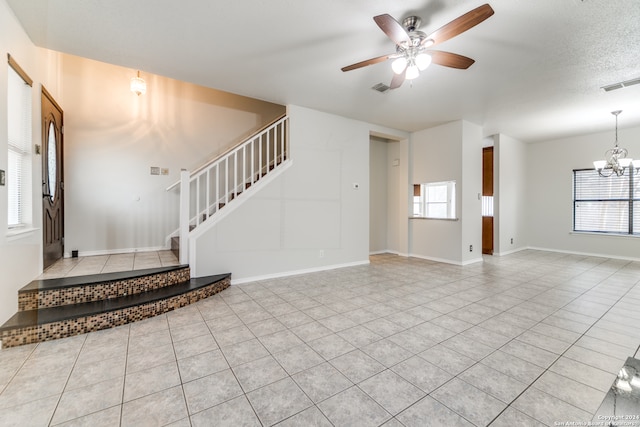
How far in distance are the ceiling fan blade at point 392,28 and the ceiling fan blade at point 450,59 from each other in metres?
0.35

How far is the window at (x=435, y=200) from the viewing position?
5.68 m

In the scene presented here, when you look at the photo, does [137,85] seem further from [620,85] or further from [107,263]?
[620,85]

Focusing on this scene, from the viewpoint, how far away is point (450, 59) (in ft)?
8.09

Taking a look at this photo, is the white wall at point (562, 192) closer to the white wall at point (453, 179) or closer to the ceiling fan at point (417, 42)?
the white wall at point (453, 179)

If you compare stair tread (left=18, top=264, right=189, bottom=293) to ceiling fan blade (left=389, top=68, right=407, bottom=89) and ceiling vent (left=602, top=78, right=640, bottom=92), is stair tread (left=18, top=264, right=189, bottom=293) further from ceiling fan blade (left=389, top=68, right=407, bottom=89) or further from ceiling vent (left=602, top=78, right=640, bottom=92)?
ceiling vent (left=602, top=78, right=640, bottom=92)

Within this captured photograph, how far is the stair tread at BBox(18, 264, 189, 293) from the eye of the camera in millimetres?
2613

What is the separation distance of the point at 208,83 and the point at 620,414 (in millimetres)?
4884

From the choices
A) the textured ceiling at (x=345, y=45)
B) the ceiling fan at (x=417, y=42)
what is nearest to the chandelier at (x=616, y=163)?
the textured ceiling at (x=345, y=45)

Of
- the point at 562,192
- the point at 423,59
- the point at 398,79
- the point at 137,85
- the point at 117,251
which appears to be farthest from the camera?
the point at 562,192

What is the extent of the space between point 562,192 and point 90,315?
9694mm

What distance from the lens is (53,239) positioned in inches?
144

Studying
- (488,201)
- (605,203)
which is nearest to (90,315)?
(488,201)

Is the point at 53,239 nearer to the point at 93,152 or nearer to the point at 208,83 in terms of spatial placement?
the point at 93,152

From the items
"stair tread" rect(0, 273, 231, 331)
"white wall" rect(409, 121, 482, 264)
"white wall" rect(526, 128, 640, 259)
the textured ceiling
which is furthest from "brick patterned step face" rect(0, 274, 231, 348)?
"white wall" rect(526, 128, 640, 259)
